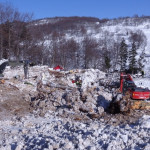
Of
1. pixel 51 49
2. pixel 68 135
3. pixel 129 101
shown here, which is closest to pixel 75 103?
pixel 129 101

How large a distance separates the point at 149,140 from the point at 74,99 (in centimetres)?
506

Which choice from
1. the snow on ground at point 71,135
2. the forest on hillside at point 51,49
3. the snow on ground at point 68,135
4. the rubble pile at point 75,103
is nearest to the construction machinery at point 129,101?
the rubble pile at point 75,103

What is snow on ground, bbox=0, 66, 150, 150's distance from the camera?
6.17 meters

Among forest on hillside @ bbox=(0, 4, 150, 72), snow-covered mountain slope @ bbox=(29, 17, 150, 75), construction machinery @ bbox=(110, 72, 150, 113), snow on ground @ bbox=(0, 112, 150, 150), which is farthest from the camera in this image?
snow-covered mountain slope @ bbox=(29, 17, 150, 75)

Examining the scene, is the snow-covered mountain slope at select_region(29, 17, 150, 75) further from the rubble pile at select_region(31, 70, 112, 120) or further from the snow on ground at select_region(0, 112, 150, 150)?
the snow on ground at select_region(0, 112, 150, 150)

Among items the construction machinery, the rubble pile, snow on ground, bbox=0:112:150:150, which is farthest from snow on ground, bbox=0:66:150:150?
the construction machinery

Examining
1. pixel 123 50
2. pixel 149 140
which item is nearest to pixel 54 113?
pixel 149 140

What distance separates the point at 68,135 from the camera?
274 inches

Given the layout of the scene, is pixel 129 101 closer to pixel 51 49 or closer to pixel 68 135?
pixel 68 135

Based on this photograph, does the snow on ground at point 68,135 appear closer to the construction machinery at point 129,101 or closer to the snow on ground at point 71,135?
the snow on ground at point 71,135

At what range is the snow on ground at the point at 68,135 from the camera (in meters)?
6.17

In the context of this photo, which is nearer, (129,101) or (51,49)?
(129,101)

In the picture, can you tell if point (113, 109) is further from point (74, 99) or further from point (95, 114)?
point (74, 99)

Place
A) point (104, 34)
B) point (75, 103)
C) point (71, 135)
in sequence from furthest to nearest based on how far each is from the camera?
point (104, 34)
point (75, 103)
point (71, 135)
